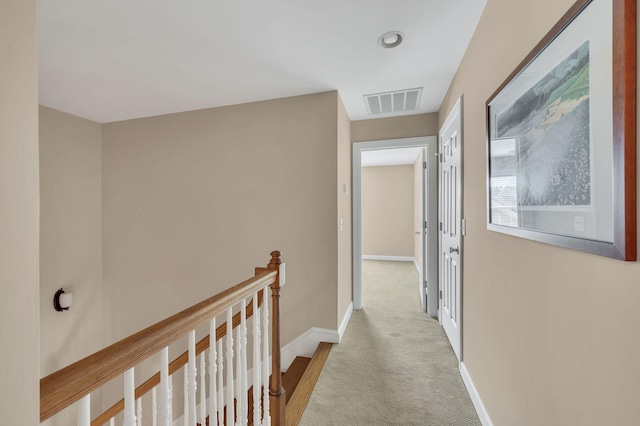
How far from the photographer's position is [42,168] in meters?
2.79

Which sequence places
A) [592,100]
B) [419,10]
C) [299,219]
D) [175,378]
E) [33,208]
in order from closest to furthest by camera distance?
1. [33,208]
2. [592,100]
3. [419,10]
4. [299,219]
5. [175,378]

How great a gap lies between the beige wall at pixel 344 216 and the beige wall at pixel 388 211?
359 cm

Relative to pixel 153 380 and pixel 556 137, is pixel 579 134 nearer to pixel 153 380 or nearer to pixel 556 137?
pixel 556 137

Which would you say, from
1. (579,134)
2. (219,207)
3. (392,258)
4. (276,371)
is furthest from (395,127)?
(392,258)

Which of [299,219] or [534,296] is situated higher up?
[299,219]

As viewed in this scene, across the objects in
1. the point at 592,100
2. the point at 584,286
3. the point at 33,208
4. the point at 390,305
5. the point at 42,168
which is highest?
the point at 42,168

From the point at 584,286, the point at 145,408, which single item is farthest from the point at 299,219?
the point at 145,408

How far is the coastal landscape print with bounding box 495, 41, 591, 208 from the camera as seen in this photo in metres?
0.76

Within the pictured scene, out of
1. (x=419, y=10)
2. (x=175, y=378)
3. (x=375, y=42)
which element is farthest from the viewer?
(x=175, y=378)

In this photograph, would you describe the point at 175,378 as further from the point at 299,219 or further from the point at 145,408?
the point at 299,219

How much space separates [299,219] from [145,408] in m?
2.46

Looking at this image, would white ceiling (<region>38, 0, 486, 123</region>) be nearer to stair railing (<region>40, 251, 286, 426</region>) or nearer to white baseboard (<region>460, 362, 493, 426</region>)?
stair railing (<region>40, 251, 286, 426</region>)

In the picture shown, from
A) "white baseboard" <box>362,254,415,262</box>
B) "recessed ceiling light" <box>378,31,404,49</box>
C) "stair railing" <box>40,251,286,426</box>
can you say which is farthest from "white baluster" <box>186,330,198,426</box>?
"white baseboard" <box>362,254,415,262</box>

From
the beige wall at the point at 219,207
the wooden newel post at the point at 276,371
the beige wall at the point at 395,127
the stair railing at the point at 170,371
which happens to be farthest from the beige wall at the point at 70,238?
the beige wall at the point at 395,127
